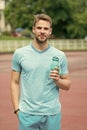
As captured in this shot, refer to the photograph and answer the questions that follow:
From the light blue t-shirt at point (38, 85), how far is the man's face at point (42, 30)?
0.36 feet

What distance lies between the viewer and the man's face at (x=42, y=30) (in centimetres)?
419

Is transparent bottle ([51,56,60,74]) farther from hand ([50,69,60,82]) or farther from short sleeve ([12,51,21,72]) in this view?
short sleeve ([12,51,21,72])

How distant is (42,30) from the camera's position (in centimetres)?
419

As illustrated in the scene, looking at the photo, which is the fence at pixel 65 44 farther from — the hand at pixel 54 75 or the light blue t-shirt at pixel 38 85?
the hand at pixel 54 75

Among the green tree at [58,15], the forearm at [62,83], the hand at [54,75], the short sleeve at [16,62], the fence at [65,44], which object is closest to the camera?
the hand at [54,75]

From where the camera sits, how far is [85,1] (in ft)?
192

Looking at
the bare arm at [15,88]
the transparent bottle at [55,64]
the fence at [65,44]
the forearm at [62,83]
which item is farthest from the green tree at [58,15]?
the transparent bottle at [55,64]

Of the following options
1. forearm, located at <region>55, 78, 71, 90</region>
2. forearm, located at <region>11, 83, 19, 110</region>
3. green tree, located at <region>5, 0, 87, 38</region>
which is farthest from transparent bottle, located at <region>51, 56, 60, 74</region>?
green tree, located at <region>5, 0, 87, 38</region>

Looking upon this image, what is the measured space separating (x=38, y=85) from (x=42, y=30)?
1.60ft

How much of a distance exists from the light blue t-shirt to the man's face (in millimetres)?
109

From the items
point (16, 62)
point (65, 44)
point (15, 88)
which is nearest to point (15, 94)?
point (15, 88)

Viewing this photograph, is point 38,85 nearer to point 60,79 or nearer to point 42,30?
point 60,79

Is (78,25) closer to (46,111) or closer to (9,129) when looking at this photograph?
(9,129)

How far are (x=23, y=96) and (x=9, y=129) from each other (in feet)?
13.0
